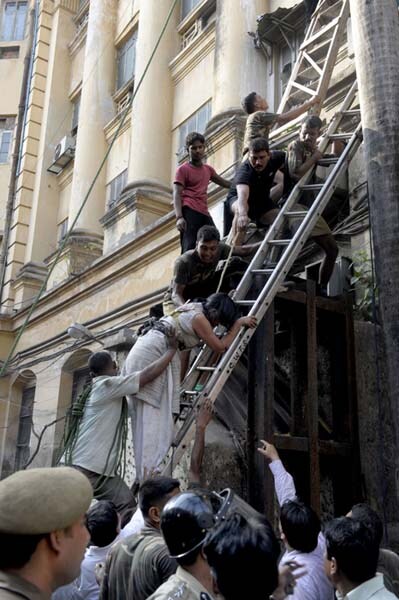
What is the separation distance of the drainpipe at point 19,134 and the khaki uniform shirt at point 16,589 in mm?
18954

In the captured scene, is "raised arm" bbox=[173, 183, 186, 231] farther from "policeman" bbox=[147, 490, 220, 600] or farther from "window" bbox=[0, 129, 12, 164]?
"window" bbox=[0, 129, 12, 164]

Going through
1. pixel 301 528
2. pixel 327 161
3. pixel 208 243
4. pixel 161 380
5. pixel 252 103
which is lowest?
pixel 301 528

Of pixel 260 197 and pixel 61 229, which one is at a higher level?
pixel 61 229

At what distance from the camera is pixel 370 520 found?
292 centimetres

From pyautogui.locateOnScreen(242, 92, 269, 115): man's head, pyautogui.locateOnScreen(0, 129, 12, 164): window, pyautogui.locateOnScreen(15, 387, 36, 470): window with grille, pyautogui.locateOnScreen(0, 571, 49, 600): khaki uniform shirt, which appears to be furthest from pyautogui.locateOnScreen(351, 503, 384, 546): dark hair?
pyautogui.locateOnScreen(0, 129, 12, 164): window

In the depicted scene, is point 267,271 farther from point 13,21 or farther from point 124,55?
point 13,21

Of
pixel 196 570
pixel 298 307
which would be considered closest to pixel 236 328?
pixel 298 307

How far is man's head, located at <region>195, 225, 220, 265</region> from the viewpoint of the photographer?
18.2 feet

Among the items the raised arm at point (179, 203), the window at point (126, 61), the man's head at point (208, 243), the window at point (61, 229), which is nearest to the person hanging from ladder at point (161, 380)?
the man's head at point (208, 243)

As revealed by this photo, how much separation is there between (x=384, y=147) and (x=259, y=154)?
4.23 feet

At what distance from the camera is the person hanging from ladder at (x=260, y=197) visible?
630 cm

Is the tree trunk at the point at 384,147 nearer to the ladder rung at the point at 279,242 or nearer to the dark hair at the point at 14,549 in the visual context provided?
the ladder rung at the point at 279,242

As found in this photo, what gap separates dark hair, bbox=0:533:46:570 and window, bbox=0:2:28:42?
85.9 feet

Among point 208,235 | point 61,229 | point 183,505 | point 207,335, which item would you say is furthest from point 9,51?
point 183,505
